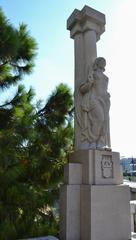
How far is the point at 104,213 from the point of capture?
2.92 m

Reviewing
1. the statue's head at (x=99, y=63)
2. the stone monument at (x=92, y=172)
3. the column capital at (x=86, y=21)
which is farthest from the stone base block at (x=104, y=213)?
the column capital at (x=86, y=21)

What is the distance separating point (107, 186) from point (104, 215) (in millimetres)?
322

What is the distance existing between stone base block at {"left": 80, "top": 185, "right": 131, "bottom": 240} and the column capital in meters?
2.22

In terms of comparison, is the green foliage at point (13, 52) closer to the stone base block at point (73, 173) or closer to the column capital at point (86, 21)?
the column capital at point (86, 21)

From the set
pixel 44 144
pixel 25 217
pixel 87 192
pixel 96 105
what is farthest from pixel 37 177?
Result: pixel 96 105

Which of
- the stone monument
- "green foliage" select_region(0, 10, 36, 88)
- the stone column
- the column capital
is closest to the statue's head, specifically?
the stone monument

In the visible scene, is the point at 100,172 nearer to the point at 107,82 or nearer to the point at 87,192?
the point at 87,192

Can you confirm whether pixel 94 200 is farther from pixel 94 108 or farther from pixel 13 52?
pixel 13 52

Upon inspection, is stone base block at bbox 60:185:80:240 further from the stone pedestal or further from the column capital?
the column capital

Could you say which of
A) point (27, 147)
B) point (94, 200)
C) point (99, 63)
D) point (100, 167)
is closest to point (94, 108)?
point (99, 63)

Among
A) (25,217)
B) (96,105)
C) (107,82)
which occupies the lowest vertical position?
(25,217)

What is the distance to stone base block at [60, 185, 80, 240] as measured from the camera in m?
2.93

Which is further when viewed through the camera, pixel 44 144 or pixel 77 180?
pixel 44 144

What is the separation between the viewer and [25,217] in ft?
10.4
